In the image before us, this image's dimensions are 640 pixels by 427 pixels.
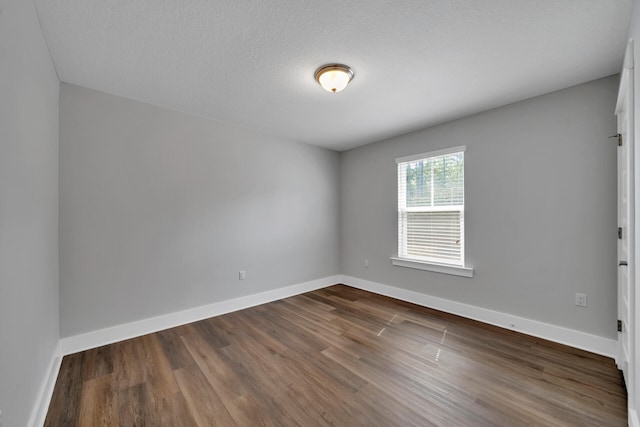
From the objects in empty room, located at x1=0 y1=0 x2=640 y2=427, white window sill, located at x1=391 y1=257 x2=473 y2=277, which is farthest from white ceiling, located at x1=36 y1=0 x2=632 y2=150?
white window sill, located at x1=391 y1=257 x2=473 y2=277

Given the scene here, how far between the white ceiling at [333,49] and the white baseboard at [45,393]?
2304mm

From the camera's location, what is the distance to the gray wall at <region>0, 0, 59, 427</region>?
3.84 ft

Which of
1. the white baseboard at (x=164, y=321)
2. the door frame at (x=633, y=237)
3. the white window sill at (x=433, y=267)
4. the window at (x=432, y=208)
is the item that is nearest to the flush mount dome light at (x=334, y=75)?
the door frame at (x=633, y=237)

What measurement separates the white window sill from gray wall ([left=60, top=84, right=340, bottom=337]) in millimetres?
1546

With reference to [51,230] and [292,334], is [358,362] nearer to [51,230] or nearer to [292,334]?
[292,334]

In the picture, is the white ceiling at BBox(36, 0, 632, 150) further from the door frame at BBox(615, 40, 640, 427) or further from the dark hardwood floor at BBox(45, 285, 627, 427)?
the dark hardwood floor at BBox(45, 285, 627, 427)

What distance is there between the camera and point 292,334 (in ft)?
9.02

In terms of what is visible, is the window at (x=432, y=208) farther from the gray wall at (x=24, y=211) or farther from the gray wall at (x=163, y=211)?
the gray wall at (x=24, y=211)

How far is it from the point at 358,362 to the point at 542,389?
128 centimetres

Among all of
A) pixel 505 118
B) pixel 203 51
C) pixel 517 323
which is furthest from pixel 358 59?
pixel 517 323

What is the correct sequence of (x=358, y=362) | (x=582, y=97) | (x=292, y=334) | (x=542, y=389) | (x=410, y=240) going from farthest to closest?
(x=410, y=240), (x=292, y=334), (x=582, y=97), (x=358, y=362), (x=542, y=389)

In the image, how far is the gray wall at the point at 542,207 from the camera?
2328 millimetres

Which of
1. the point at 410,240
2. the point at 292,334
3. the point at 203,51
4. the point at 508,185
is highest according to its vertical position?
the point at 203,51

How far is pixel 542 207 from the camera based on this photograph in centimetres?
263
